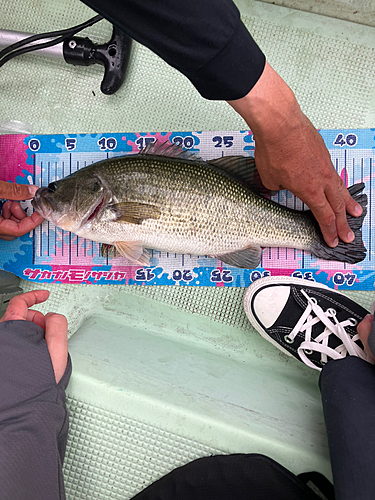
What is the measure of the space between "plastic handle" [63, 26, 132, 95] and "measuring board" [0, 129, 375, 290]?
0.96 ft

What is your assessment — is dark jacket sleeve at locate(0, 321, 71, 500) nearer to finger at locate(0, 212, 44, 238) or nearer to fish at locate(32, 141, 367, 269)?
fish at locate(32, 141, 367, 269)

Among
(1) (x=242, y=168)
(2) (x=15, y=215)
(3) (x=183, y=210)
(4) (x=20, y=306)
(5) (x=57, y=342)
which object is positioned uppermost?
(1) (x=242, y=168)

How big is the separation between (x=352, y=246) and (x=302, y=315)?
42 centimetres

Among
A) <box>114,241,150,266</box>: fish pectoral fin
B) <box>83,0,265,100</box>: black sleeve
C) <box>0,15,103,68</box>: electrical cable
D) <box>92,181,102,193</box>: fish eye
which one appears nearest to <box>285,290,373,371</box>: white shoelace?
<box>114,241,150,266</box>: fish pectoral fin

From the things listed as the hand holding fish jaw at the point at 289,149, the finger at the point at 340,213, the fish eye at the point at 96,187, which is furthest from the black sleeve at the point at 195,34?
the fish eye at the point at 96,187

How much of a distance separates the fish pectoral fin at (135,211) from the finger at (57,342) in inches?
21.6

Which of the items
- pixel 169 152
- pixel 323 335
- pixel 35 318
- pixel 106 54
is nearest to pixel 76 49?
pixel 106 54

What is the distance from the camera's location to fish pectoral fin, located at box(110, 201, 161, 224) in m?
1.66

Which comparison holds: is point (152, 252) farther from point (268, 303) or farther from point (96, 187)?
point (268, 303)

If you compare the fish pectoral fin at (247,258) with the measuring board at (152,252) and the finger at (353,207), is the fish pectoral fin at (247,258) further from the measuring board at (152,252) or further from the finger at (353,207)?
the finger at (353,207)

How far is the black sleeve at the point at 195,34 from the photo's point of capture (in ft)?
2.76

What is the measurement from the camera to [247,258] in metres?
1.76

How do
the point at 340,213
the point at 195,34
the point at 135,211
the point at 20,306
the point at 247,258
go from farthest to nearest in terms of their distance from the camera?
1. the point at 247,258
2. the point at 135,211
3. the point at 340,213
4. the point at 20,306
5. the point at 195,34

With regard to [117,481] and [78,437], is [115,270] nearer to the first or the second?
[78,437]
